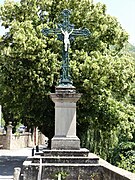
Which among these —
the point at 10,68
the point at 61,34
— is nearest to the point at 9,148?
the point at 10,68

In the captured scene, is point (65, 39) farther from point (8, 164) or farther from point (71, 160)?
point (8, 164)

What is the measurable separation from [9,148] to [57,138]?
2747cm

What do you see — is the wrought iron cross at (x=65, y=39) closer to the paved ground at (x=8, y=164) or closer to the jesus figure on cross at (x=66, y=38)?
the jesus figure on cross at (x=66, y=38)

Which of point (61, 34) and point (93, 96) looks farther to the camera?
point (93, 96)

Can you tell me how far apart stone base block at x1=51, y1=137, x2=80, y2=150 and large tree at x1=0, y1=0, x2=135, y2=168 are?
6047 millimetres

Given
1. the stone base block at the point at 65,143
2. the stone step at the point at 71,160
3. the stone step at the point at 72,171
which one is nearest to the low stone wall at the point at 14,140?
the stone base block at the point at 65,143

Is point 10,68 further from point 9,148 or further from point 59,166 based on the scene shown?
point 9,148

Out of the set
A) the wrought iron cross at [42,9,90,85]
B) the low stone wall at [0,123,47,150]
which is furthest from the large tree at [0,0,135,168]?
the low stone wall at [0,123,47,150]

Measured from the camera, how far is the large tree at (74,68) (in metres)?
20.5

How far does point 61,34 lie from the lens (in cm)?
1572

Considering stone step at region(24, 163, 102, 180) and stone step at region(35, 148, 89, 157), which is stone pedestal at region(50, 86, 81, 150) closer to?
→ stone step at region(35, 148, 89, 157)

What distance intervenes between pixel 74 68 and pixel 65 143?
6.72 m

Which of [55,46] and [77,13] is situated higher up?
[77,13]

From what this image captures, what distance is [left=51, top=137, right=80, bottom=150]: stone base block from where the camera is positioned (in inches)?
556
